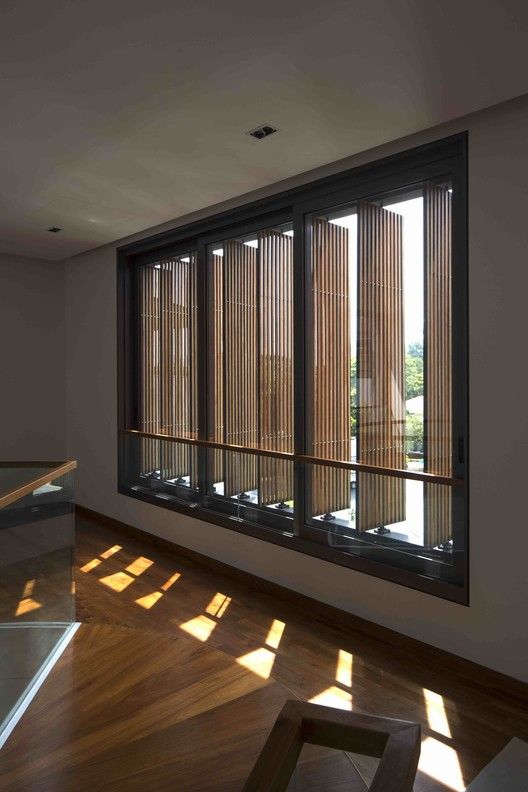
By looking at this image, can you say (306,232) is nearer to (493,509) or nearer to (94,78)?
(94,78)

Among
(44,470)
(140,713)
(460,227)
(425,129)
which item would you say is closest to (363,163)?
(425,129)

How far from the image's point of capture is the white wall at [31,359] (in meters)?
5.74

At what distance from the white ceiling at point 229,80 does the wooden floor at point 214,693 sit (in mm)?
2297

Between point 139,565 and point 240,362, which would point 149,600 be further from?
point 240,362

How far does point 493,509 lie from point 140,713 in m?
1.73

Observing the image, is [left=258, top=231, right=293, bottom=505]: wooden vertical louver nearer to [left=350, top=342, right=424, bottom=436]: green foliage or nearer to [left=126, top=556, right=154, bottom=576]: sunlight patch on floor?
[left=350, top=342, right=424, bottom=436]: green foliage

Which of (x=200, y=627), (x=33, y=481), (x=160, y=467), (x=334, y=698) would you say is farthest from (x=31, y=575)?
(x=160, y=467)

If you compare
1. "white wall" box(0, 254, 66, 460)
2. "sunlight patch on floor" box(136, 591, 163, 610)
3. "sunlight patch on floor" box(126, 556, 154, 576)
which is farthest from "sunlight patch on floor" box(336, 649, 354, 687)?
"white wall" box(0, 254, 66, 460)

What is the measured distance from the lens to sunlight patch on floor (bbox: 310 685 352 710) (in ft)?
8.36

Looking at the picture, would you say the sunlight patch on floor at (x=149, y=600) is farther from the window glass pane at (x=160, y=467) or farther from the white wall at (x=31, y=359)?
the white wall at (x=31, y=359)

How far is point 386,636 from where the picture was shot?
3145mm

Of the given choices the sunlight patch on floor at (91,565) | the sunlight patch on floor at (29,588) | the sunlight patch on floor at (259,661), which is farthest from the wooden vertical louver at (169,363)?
the sunlight patch on floor at (29,588)

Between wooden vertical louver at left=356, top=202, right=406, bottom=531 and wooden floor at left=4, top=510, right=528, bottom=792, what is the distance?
0.77 m

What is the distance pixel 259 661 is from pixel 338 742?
205cm
